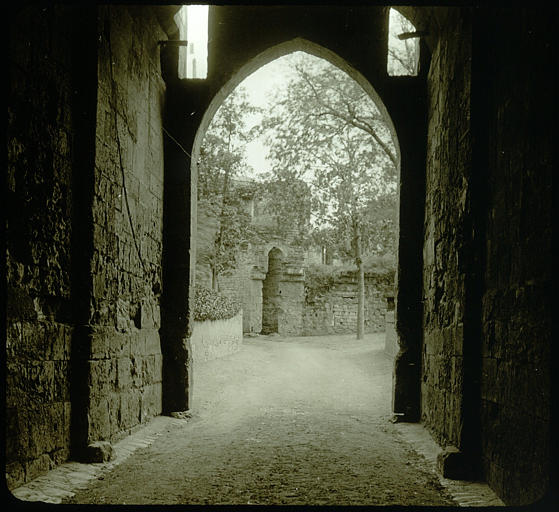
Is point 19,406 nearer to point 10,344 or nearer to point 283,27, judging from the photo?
point 10,344

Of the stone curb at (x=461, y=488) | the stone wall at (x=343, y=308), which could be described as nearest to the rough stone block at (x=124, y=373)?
the stone curb at (x=461, y=488)

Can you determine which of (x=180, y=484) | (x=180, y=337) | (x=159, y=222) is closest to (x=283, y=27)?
(x=159, y=222)

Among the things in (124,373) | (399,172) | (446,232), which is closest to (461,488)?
(446,232)

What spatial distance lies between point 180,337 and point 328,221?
1385cm

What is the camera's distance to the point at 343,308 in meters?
24.2

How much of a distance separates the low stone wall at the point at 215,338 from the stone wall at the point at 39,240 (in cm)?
654

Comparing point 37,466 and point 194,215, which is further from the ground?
point 194,215

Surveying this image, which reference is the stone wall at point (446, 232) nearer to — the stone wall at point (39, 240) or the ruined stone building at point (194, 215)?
the ruined stone building at point (194, 215)

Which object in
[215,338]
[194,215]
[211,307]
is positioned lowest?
[215,338]

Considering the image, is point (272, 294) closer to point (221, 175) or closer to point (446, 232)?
point (221, 175)

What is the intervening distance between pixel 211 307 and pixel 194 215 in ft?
21.6

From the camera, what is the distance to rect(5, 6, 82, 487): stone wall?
342cm

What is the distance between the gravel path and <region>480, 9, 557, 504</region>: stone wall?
76 cm

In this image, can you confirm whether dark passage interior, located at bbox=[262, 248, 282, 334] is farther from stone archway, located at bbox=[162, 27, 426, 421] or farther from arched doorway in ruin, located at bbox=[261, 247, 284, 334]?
stone archway, located at bbox=[162, 27, 426, 421]
